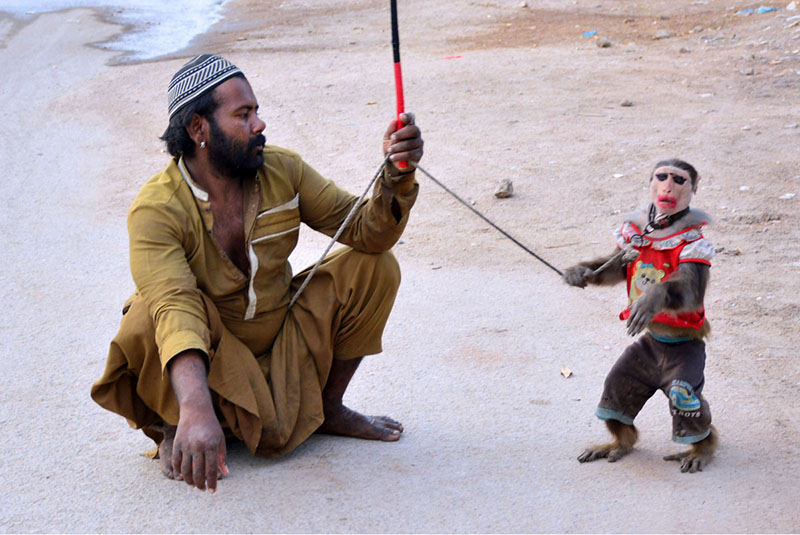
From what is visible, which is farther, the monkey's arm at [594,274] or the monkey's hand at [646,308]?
the monkey's arm at [594,274]

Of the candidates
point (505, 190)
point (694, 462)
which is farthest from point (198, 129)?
point (505, 190)

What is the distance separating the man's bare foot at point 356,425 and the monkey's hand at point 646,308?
113 cm

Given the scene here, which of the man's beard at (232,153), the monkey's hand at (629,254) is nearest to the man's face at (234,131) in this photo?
the man's beard at (232,153)

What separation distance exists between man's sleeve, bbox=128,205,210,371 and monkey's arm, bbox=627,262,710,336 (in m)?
1.40

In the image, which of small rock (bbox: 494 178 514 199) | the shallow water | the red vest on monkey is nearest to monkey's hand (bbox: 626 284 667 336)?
the red vest on monkey

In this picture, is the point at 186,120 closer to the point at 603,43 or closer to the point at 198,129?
the point at 198,129

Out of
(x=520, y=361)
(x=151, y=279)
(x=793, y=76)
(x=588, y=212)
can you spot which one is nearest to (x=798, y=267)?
(x=588, y=212)

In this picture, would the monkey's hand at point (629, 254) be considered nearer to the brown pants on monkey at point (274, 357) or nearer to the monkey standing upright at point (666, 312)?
the monkey standing upright at point (666, 312)

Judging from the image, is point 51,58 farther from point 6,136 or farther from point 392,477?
point 392,477

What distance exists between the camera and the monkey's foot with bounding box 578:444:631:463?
3.48m

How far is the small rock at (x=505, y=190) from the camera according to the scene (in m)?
6.65

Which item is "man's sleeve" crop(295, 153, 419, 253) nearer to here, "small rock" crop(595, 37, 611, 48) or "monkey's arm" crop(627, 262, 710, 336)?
"monkey's arm" crop(627, 262, 710, 336)

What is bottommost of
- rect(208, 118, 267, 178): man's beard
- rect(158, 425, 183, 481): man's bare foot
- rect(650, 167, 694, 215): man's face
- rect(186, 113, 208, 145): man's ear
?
rect(158, 425, 183, 481): man's bare foot

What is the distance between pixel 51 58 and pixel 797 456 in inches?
489
